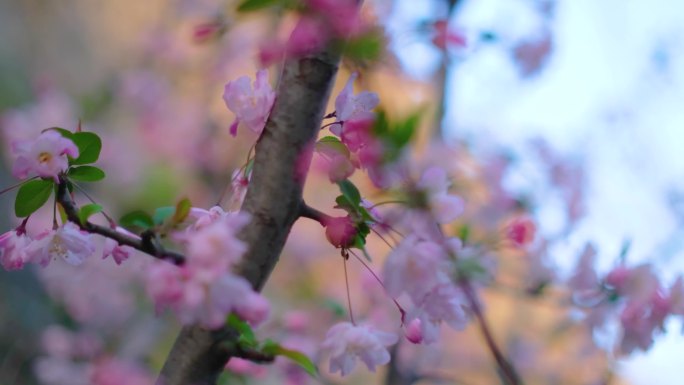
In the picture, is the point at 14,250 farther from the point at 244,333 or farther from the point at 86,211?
the point at 244,333

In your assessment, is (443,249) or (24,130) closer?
(443,249)

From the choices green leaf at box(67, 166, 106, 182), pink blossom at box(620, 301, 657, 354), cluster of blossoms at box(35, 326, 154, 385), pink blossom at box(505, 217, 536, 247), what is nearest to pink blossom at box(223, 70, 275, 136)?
green leaf at box(67, 166, 106, 182)

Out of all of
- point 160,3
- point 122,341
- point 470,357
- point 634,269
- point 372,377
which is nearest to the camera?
point 634,269

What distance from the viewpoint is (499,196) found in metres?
2.14

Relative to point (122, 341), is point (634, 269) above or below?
below

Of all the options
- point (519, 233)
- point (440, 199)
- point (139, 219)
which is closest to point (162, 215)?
point (139, 219)

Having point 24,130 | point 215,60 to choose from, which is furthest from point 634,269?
point 215,60

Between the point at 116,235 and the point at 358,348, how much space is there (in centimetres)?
23

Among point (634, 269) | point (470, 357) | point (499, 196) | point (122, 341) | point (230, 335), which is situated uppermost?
point (470, 357)

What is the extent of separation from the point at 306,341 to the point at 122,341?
174 centimetres

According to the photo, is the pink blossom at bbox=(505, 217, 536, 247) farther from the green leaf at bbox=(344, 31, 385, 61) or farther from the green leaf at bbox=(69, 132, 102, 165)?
the green leaf at bbox=(69, 132, 102, 165)

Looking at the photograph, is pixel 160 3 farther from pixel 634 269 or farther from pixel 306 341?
pixel 634 269

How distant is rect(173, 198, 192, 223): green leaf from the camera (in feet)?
1.64

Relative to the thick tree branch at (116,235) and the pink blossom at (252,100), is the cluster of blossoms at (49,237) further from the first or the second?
the pink blossom at (252,100)
